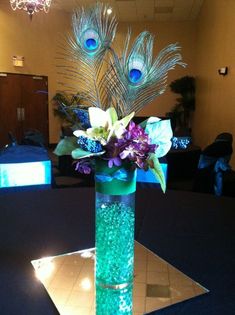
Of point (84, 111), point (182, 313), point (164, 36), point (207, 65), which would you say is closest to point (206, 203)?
point (182, 313)

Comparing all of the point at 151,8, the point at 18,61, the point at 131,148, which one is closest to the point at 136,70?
the point at 131,148

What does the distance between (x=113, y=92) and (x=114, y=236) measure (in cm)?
41

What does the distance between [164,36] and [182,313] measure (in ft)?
31.5

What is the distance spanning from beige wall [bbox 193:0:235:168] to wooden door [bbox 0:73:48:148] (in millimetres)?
4171

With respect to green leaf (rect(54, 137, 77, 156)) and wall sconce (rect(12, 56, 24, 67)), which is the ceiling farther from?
green leaf (rect(54, 137, 77, 156))

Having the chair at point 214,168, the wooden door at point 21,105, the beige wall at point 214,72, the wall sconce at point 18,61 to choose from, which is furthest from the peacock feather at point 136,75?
the wall sconce at point 18,61

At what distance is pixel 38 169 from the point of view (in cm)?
209

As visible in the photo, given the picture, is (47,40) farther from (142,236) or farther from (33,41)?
(142,236)

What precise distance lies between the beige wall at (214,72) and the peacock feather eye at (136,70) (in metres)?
4.71

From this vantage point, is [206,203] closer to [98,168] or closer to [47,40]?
[98,168]

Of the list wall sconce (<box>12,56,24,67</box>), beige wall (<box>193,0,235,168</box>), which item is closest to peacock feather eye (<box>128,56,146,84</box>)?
beige wall (<box>193,0,235,168</box>)

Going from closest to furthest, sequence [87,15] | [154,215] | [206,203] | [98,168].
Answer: [98,168] < [87,15] < [154,215] < [206,203]

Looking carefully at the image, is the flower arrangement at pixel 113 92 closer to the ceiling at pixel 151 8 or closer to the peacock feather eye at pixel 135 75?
the peacock feather eye at pixel 135 75

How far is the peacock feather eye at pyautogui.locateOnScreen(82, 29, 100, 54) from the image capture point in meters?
0.92
